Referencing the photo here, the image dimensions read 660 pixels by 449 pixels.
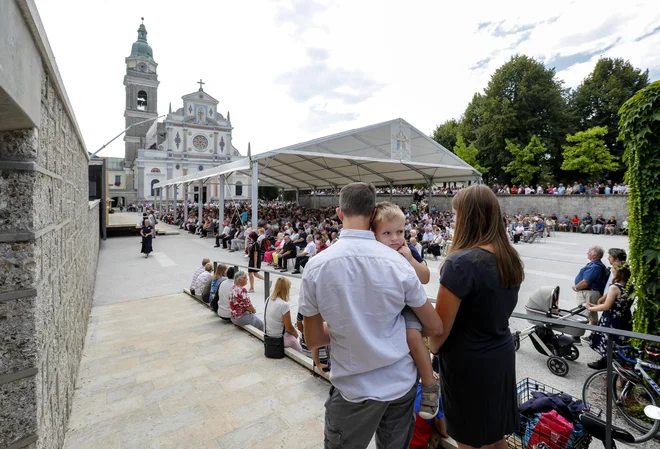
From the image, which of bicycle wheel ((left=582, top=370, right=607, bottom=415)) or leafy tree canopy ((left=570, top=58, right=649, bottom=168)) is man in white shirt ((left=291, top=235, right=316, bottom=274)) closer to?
bicycle wheel ((left=582, top=370, right=607, bottom=415))

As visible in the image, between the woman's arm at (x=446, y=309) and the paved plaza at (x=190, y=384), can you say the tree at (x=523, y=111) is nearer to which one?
the paved plaza at (x=190, y=384)

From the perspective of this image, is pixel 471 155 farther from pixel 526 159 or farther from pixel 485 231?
pixel 485 231

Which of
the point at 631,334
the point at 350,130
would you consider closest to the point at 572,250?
the point at 350,130

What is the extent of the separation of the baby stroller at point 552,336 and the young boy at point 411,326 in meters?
2.89

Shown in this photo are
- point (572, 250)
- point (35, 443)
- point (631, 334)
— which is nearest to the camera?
point (35, 443)

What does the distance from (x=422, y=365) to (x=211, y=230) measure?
20609 mm

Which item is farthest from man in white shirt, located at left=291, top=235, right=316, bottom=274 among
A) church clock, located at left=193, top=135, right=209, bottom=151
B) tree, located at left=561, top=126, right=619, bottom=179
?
church clock, located at left=193, top=135, right=209, bottom=151

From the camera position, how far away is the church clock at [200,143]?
5541 cm

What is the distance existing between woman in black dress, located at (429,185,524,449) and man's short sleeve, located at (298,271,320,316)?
2.04 ft

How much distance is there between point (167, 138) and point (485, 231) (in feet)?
A: 194

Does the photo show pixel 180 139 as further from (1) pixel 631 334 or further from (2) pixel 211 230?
(1) pixel 631 334

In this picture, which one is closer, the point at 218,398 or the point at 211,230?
the point at 218,398

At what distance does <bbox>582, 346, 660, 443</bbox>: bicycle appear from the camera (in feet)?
10.3

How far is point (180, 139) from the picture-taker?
5403 centimetres
